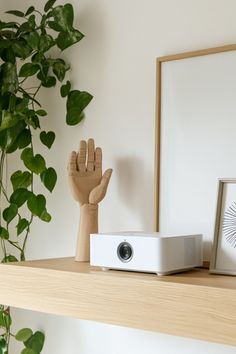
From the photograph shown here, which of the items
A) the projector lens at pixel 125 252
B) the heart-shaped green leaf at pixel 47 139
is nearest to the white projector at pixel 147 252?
the projector lens at pixel 125 252

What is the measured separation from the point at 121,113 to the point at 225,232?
1.84 feet

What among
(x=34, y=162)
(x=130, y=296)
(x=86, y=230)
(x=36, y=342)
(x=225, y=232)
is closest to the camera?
(x=130, y=296)

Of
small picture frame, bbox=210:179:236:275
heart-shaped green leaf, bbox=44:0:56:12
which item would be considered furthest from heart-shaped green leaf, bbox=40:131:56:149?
small picture frame, bbox=210:179:236:275

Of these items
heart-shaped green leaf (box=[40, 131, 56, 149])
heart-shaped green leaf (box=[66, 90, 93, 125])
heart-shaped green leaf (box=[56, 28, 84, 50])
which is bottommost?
heart-shaped green leaf (box=[40, 131, 56, 149])

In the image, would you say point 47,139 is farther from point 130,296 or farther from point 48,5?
point 130,296

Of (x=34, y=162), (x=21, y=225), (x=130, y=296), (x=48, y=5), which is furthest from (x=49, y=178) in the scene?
(x=130, y=296)

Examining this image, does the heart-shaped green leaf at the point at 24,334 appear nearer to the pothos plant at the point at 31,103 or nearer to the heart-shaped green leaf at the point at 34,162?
the pothos plant at the point at 31,103

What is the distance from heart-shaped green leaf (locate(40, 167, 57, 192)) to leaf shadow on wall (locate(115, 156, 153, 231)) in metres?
0.21

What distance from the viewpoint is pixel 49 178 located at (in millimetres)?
1960

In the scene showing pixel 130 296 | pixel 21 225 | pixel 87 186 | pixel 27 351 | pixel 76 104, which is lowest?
pixel 27 351

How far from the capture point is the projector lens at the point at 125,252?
1452 mm

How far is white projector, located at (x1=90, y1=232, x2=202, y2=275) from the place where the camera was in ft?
4.60

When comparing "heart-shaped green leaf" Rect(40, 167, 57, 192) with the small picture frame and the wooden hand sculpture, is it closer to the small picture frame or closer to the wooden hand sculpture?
the wooden hand sculpture

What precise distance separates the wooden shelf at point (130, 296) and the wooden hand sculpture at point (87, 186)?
0.25 feet
